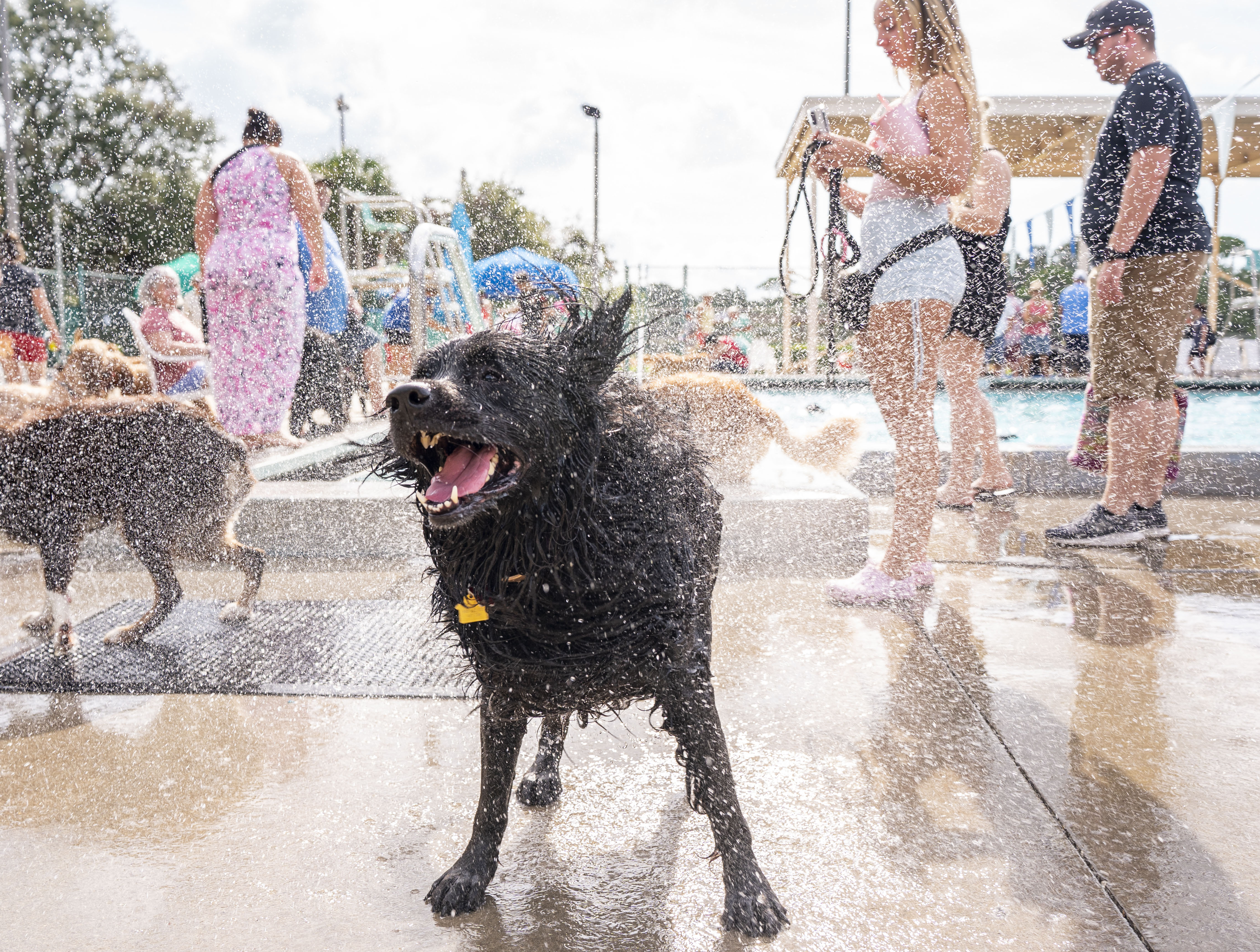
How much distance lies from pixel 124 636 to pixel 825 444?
3.38 meters

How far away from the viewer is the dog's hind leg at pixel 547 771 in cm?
210

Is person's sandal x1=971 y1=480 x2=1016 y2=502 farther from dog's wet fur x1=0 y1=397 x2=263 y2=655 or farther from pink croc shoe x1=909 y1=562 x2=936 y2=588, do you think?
dog's wet fur x1=0 y1=397 x2=263 y2=655

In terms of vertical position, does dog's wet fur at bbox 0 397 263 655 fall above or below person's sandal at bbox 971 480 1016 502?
above

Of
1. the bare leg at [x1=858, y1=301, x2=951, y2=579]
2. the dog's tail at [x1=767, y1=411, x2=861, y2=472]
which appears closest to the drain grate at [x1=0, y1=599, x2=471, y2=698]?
the bare leg at [x1=858, y1=301, x2=951, y2=579]

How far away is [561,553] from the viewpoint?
1.52 meters

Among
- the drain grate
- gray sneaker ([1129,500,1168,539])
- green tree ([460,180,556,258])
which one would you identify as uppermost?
green tree ([460,180,556,258])

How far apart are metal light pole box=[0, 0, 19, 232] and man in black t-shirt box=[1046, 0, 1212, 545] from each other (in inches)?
348

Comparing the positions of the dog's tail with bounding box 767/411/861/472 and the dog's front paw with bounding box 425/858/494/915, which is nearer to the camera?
the dog's front paw with bounding box 425/858/494/915

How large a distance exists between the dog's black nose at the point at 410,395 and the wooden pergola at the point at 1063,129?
8.39 meters

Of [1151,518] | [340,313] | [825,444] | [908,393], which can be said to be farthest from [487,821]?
[340,313]

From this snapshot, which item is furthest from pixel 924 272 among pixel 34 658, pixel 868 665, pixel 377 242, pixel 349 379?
pixel 377 242

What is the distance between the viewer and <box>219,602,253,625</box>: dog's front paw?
342 centimetres

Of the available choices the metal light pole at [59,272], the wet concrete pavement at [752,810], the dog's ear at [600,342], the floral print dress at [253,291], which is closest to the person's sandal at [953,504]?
the wet concrete pavement at [752,810]

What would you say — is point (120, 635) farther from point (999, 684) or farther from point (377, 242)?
point (377, 242)
